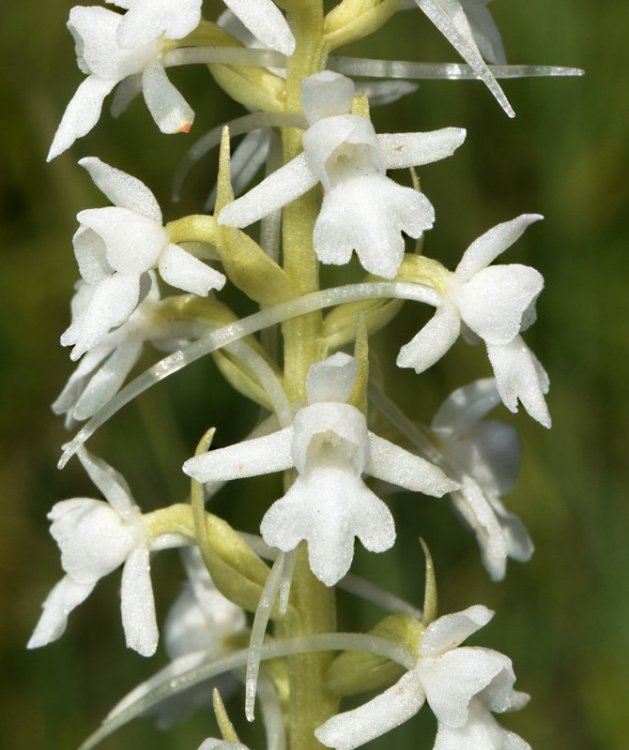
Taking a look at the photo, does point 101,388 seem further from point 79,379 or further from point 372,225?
point 372,225

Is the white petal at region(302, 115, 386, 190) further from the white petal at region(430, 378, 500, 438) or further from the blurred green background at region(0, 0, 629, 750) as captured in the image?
the blurred green background at region(0, 0, 629, 750)

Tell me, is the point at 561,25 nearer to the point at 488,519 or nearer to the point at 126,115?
the point at 126,115

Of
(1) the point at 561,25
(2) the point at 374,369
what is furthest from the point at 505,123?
(2) the point at 374,369

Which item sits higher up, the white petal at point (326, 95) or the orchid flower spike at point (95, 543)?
the white petal at point (326, 95)

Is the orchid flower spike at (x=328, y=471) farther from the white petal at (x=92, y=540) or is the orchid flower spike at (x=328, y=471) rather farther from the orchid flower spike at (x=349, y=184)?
the white petal at (x=92, y=540)

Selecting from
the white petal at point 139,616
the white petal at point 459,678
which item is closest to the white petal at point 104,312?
the white petal at point 139,616

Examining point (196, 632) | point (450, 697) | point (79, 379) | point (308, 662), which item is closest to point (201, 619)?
point (196, 632)
